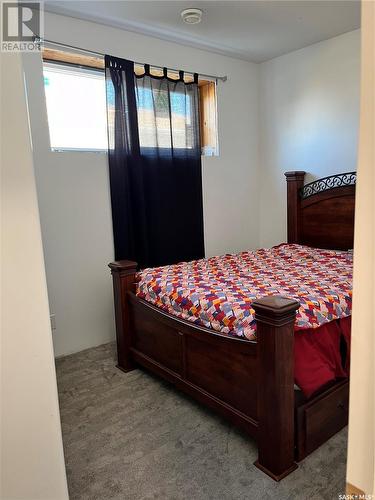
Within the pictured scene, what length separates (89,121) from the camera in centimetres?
312

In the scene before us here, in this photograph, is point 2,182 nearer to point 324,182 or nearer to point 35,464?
point 35,464

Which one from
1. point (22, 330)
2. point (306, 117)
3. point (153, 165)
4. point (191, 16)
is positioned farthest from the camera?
point (306, 117)

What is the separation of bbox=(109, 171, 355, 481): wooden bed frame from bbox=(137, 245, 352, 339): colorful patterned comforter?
77 millimetres

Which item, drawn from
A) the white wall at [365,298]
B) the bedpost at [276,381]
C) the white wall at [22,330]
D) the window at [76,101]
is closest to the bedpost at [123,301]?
the window at [76,101]

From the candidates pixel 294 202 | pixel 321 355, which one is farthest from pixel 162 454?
pixel 294 202

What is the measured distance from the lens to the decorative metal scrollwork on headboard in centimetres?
338

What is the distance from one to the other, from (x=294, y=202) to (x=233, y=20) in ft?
5.65

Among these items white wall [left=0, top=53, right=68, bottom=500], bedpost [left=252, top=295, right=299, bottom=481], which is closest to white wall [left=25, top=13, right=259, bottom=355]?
bedpost [left=252, top=295, right=299, bottom=481]

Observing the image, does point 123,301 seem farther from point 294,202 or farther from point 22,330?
point 294,202

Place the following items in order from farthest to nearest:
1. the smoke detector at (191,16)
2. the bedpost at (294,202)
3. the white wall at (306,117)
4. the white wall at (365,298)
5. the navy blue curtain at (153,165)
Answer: the bedpost at (294,202), the white wall at (306,117), the navy blue curtain at (153,165), the smoke detector at (191,16), the white wall at (365,298)

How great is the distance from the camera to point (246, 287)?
2.30 m

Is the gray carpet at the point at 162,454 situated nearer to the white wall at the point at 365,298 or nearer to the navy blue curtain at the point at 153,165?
the white wall at the point at 365,298

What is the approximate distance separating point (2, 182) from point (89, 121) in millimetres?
2559

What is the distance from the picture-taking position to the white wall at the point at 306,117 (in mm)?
3355
